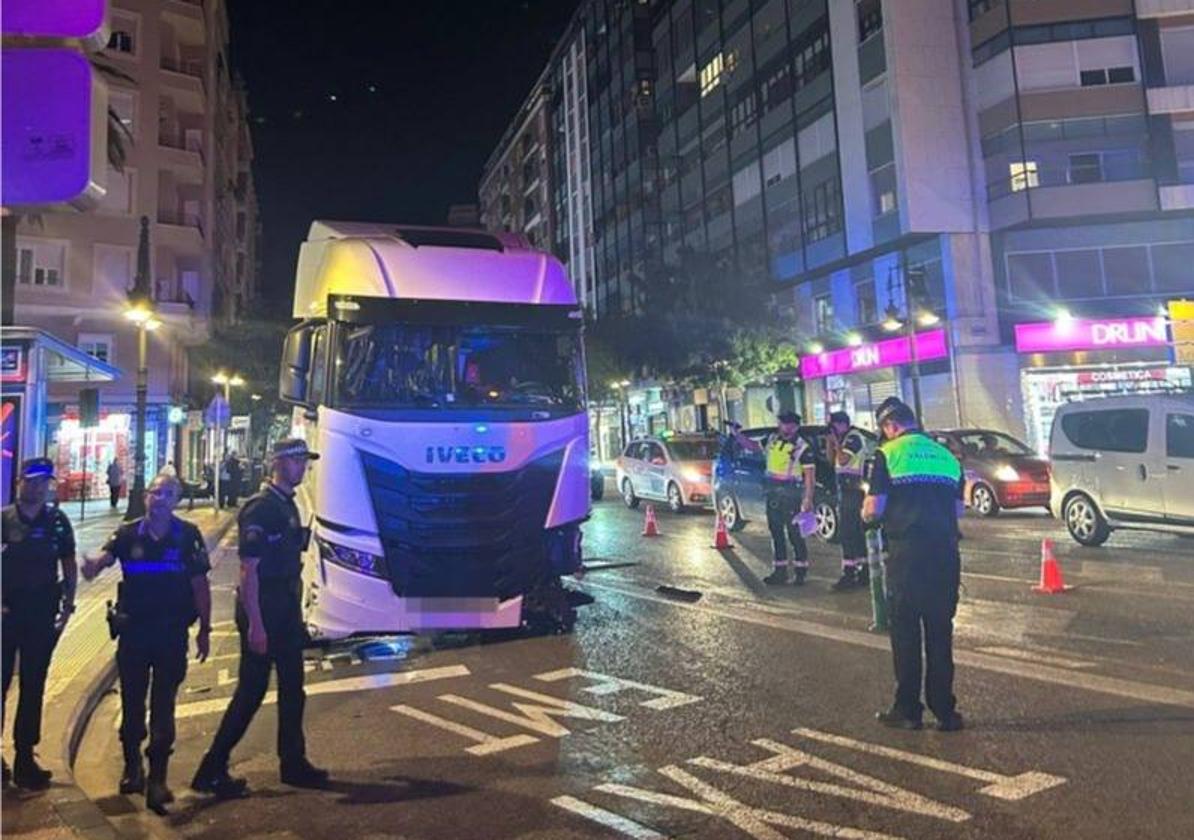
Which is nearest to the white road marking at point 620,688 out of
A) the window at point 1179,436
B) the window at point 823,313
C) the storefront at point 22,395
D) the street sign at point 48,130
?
the street sign at point 48,130

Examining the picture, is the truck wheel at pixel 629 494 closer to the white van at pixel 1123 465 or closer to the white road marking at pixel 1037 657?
the white van at pixel 1123 465

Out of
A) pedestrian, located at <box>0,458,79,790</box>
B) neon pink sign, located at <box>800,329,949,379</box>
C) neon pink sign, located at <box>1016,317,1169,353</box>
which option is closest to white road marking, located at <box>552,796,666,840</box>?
pedestrian, located at <box>0,458,79,790</box>

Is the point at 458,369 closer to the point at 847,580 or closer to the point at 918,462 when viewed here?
the point at 918,462

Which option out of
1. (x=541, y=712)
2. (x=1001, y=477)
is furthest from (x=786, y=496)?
(x=1001, y=477)

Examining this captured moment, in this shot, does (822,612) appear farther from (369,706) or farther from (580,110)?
(580,110)

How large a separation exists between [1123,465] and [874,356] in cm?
1966

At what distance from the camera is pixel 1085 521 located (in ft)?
42.3

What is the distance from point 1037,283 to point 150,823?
29831mm

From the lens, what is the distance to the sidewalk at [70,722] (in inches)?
162

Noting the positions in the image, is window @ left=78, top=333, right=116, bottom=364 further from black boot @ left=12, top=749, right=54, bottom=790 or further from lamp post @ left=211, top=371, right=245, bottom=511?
black boot @ left=12, top=749, right=54, bottom=790

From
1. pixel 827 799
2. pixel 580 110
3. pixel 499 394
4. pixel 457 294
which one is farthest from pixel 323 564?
pixel 580 110

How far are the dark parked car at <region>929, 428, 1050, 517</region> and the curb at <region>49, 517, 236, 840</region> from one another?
14.4m

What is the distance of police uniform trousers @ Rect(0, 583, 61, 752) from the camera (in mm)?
4773

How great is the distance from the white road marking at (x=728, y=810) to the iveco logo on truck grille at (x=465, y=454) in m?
2.81
